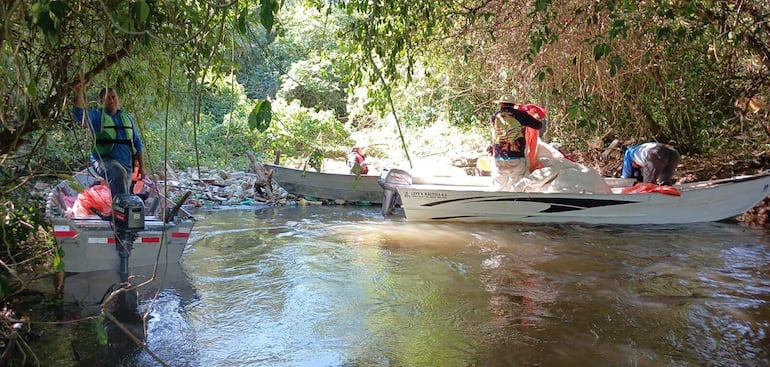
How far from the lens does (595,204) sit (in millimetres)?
9172

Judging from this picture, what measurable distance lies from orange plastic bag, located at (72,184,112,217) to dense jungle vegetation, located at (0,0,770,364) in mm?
359

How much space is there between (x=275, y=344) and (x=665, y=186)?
707 centimetres

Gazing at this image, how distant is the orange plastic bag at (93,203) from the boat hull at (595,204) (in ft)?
15.6

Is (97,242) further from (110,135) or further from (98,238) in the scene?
(110,135)

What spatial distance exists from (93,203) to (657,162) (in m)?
7.75

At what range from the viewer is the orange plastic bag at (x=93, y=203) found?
5.77m

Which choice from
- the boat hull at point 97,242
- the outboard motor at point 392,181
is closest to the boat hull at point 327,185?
the outboard motor at point 392,181

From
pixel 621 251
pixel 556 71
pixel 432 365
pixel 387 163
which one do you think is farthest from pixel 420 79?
pixel 432 365

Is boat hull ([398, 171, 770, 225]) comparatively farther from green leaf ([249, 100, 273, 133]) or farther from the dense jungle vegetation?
green leaf ([249, 100, 273, 133])

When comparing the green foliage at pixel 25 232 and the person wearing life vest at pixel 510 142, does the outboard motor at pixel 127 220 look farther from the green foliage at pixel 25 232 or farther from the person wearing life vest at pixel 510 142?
the person wearing life vest at pixel 510 142

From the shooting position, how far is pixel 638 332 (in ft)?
15.9

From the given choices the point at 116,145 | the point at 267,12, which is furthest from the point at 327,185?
the point at 267,12

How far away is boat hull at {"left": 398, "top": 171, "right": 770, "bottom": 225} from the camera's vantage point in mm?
9164

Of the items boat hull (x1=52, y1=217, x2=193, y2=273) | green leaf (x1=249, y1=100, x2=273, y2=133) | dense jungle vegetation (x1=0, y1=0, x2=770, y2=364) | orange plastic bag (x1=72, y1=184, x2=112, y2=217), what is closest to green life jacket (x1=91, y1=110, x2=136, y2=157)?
dense jungle vegetation (x1=0, y1=0, x2=770, y2=364)
